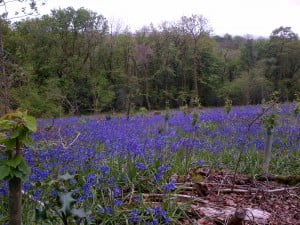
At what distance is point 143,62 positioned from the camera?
40688mm

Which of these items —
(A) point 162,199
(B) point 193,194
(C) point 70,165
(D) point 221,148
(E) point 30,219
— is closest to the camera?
(E) point 30,219

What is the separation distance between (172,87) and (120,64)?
25.3 feet

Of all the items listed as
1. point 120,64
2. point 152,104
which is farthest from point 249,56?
point 120,64

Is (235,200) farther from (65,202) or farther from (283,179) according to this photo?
(65,202)

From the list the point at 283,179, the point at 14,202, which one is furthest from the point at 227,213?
the point at 14,202

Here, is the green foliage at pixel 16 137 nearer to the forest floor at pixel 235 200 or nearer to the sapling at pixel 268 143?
the forest floor at pixel 235 200

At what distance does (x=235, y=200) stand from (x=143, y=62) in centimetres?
3754

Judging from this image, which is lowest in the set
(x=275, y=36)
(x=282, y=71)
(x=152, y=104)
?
(x=152, y=104)

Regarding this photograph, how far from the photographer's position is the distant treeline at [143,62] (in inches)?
1390

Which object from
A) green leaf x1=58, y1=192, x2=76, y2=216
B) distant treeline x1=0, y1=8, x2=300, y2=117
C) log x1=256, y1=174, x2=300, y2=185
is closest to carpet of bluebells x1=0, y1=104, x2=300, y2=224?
green leaf x1=58, y1=192, x2=76, y2=216

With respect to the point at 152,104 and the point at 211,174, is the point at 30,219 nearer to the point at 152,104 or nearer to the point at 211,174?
the point at 211,174

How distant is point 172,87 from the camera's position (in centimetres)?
4366

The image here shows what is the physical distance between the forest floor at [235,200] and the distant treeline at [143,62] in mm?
27580

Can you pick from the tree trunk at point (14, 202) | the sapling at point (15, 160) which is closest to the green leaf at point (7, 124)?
the sapling at point (15, 160)
